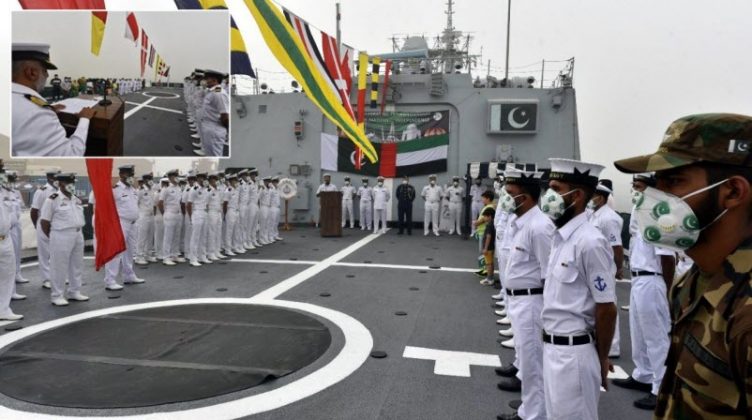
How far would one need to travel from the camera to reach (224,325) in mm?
4719

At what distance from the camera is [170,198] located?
8555 millimetres

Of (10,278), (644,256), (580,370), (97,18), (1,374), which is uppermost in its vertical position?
(97,18)

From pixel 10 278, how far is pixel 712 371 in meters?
6.43

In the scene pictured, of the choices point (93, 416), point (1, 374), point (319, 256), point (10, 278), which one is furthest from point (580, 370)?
point (319, 256)

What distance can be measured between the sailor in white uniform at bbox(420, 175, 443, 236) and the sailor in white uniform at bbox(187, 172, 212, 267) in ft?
21.4

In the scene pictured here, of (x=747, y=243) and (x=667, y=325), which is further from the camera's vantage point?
(x=667, y=325)

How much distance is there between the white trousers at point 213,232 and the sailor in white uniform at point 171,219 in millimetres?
533

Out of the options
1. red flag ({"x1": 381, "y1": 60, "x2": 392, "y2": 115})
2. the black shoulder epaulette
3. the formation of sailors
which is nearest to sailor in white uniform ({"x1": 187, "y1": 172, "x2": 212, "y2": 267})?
the formation of sailors

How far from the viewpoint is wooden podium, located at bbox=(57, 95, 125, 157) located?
3.95m

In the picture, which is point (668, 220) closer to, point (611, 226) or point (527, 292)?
point (527, 292)

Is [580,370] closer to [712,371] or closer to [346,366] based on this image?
[712,371]

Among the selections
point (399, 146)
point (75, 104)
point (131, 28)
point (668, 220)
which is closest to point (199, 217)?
point (131, 28)

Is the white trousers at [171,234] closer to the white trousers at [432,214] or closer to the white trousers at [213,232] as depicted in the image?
the white trousers at [213,232]

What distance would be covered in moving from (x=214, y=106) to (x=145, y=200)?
16.9 ft
